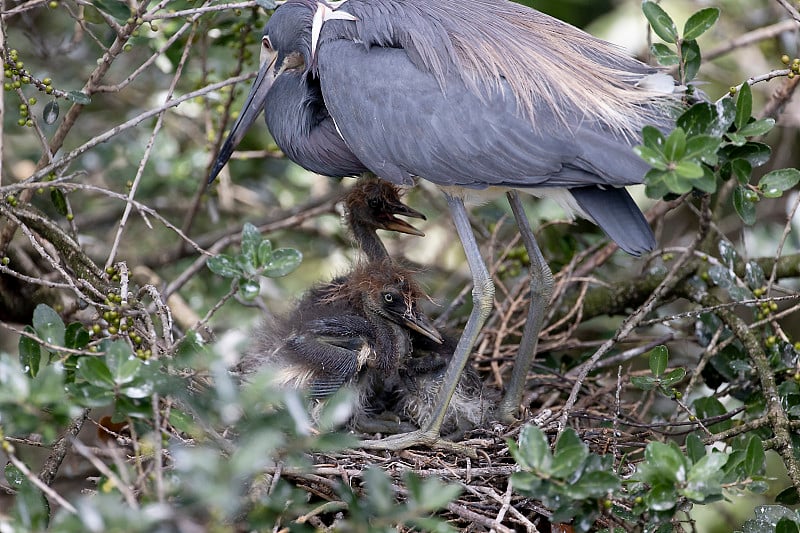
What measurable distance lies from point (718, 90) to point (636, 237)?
8.72ft

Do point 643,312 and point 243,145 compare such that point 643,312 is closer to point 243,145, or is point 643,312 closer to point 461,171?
point 461,171

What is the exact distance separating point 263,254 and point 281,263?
0.05 metres

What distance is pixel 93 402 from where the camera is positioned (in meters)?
1.78

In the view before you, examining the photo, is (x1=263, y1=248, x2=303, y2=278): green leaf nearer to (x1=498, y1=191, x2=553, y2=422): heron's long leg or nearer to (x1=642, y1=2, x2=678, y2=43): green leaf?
(x1=498, y1=191, x2=553, y2=422): heron's long leg

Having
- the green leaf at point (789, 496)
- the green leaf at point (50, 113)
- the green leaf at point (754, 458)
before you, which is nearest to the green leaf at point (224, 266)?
the green leaf at point (50, 113)

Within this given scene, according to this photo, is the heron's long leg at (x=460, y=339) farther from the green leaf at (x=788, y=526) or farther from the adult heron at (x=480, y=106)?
the green leaf at (x=788, y=526)

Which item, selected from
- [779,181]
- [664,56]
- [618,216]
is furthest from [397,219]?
[779,181]

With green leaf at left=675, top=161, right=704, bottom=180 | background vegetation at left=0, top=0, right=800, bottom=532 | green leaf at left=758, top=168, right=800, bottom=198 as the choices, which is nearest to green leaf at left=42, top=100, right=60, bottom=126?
background vegetation at left=0, top=0, right=800, bottom=532

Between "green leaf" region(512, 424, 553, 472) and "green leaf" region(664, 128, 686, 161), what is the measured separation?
0.71 metres

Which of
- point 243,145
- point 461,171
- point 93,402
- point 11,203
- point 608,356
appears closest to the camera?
point 93,402

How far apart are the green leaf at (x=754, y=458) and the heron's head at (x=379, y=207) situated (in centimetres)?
145

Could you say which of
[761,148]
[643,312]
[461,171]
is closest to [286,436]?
[461,171]

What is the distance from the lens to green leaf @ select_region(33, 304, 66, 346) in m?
2.02

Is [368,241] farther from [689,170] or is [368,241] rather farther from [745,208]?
[689,170]
